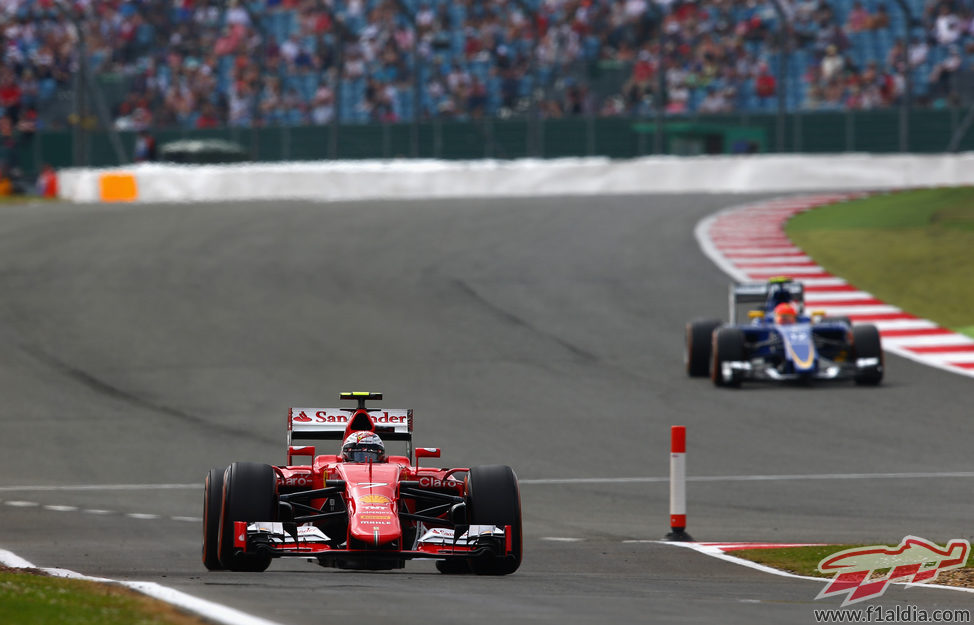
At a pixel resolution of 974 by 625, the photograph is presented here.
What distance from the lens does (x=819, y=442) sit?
14.4 meters

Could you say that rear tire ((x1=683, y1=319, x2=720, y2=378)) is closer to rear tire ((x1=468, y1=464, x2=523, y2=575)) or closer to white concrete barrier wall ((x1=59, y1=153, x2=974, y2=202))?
rear tire ((x1=468, y1=464, x2=523, y2=575))

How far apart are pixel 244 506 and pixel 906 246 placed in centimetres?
1818

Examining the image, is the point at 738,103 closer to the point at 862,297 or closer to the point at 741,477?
the point at 862,297

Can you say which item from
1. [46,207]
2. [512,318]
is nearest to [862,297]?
[512,318]

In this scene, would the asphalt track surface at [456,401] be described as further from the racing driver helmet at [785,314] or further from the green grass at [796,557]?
the racing driver helmet at [785,314]

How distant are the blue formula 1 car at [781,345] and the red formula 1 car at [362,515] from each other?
8.41m

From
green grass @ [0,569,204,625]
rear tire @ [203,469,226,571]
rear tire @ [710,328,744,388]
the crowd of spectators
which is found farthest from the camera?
the crowd of spectators

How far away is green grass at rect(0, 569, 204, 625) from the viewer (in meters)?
5.90

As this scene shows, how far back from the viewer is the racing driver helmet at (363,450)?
8.88 metres

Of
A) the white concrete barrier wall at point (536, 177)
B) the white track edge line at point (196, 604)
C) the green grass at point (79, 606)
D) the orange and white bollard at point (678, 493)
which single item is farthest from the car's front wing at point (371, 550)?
the white concrete barrier wall at point (536, 177)

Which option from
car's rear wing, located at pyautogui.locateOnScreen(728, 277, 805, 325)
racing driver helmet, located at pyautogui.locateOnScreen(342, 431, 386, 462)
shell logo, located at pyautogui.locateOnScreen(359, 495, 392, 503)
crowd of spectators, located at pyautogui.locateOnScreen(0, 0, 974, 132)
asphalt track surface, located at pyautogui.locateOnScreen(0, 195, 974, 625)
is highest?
crowd of spectators, located at pyautogui.locateOnScreen(0, 0, 974, 132)

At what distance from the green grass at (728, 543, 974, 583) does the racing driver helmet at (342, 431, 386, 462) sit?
2249 mm

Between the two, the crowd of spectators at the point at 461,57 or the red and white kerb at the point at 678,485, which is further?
the crowd of spectators at the point at 461,57

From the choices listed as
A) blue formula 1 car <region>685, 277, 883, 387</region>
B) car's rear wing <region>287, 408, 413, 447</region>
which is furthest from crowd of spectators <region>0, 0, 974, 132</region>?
car's rear wing <region>287, 408, 413, 447</region>
